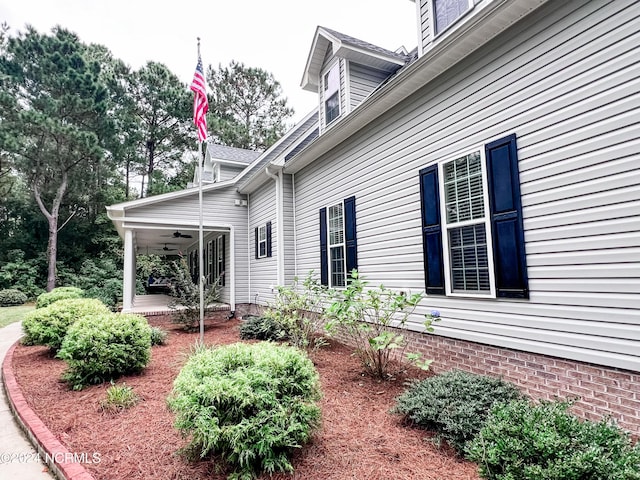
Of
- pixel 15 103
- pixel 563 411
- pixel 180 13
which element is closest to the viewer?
pixel 563 411

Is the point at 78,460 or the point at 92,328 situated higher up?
the point at 92,328

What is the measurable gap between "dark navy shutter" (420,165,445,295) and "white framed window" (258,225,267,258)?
6.15m

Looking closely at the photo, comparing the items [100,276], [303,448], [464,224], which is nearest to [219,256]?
[464,224]

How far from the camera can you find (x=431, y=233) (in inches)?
189

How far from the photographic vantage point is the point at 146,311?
436 inches

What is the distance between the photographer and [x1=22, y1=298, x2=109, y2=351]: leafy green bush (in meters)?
6.61

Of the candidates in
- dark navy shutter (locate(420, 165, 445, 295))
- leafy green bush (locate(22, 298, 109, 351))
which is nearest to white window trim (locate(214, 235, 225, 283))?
leafy green bush (locate(22, 298, 109, 351))

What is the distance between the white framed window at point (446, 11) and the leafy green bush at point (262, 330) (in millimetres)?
5924

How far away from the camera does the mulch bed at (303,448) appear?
8.59 ft

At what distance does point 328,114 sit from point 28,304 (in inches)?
761

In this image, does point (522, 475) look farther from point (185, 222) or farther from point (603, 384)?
point (185, 222)

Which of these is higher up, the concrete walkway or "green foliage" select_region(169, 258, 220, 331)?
"green foliage" select_region(169, 258, 220, 331)

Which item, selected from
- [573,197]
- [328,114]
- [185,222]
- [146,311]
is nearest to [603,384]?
[573,197]

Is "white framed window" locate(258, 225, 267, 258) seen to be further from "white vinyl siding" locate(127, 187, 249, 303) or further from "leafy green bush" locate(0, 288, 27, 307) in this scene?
"leafy green bush" locate(0, 288, 27, 307)
